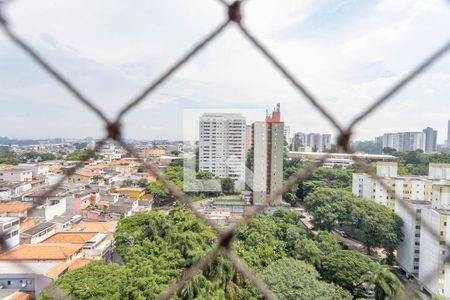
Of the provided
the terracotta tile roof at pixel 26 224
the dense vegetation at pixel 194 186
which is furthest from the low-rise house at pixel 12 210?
the dense vegetation at pixel 194 186

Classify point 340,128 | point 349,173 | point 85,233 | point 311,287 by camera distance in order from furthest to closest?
point 349,173 → point 85,233 → point 311,287 → point 340,128

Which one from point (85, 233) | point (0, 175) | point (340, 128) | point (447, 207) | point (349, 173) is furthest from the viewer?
point (349, 173)

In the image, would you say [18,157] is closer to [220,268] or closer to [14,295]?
[14,295]

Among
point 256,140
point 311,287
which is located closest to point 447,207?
point 311,287

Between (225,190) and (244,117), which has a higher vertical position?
(244,117)

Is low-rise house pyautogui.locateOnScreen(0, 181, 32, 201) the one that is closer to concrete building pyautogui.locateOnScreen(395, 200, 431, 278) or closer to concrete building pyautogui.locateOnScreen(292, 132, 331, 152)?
concrete building pyautogui.locateOnScreen(395, 200, 431, 278)

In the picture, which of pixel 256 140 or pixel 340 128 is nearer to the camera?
pixel 340 128

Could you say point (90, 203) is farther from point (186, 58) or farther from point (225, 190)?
point (186, 58)

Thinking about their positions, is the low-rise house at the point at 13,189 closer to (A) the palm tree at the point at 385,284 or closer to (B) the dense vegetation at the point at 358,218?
(B) the dense vegetation at the point at 358,218
